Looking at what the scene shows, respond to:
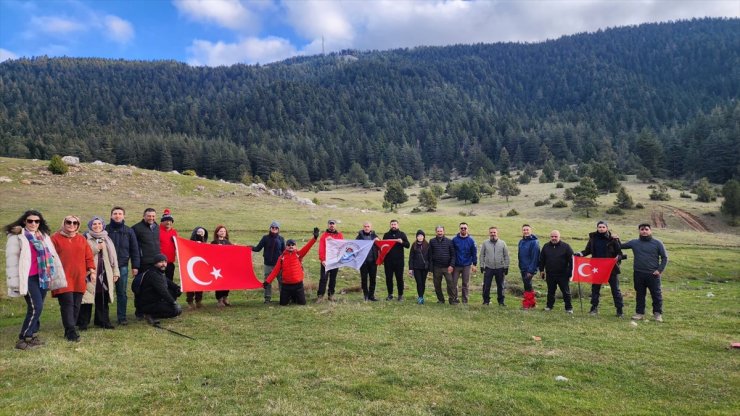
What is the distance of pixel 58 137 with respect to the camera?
412 ft

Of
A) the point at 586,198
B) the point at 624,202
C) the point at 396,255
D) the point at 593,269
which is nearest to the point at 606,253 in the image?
the point at 593,269

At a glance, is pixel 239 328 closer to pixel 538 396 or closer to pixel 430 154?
Result: pixel 538 396

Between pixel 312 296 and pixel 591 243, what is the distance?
9.87 metres

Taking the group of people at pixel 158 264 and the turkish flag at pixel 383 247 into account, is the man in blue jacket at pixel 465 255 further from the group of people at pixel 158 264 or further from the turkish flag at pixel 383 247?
the turkish flag at pixel 383 247

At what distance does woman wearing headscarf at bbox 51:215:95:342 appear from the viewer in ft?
32.1

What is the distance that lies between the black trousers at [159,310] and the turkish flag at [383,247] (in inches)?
267

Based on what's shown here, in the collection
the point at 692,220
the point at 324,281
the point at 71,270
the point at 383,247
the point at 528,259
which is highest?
the point at 71,270

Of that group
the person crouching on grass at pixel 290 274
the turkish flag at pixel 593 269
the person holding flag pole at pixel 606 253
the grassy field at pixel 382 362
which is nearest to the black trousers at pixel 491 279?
the grassy field at pixel 382 362

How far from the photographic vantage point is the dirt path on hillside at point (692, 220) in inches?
2259

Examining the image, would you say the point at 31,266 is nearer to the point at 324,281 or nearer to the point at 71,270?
the point at 71,270

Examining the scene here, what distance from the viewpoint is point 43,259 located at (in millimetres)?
9227

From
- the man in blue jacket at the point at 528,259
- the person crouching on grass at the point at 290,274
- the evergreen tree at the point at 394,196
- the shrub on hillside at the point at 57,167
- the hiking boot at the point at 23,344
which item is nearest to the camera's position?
the hiking boot at the point at 23,344

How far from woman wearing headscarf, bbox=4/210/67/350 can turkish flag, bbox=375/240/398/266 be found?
936 cm

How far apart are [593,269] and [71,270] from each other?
14646mm
